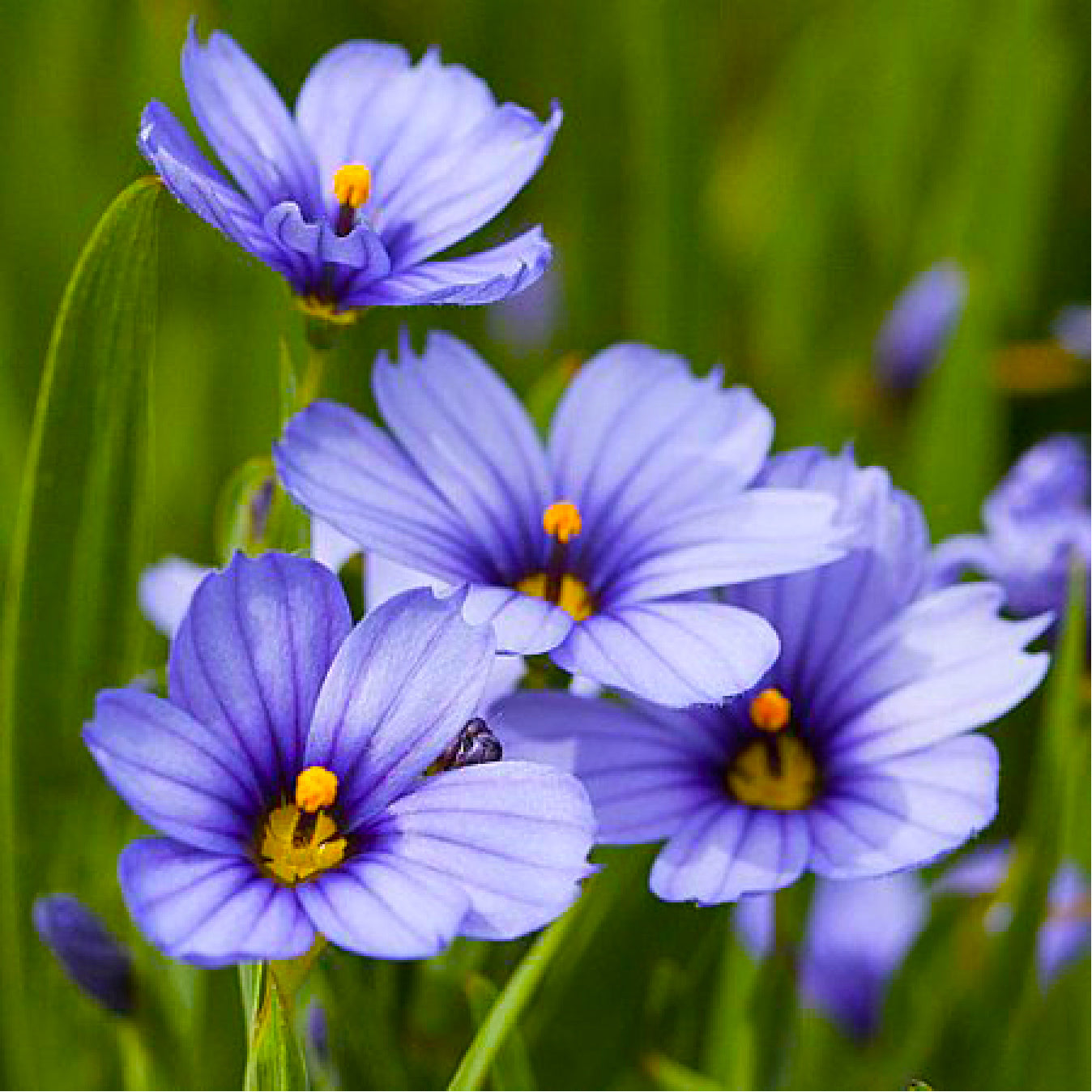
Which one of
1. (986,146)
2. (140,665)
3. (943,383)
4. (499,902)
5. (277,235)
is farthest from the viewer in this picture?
(986,146)

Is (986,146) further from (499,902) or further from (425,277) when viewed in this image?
(499,902)

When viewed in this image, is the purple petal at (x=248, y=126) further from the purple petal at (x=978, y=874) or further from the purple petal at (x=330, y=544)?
the purple petal at (x=978, y=874)

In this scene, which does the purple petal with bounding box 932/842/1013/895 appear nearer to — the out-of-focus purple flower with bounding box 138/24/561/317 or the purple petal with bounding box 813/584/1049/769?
the purple petal with bounding box 813/584/1049/769

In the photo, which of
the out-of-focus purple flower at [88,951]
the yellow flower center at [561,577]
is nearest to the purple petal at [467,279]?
the yellow flower center at [561,577]

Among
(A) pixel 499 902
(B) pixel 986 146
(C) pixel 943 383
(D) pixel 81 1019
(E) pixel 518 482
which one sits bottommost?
(D) pixel 81 1019

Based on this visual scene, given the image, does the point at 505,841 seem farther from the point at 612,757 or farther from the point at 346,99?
the point at 346,99

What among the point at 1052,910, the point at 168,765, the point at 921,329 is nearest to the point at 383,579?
the point at 168,765

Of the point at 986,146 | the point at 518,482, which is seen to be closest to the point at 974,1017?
the point at 518,482
